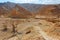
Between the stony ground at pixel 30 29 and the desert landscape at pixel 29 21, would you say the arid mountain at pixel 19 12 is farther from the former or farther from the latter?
the stony ground at pixel 30 29

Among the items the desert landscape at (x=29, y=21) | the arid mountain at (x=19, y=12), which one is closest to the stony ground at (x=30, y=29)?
the desert landscape at (x=29, y=21)

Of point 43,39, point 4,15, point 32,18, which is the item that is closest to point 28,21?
point 32,18

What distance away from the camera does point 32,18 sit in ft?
7.13

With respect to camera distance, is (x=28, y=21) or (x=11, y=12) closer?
(x=28, y=21)

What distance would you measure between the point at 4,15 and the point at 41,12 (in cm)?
58

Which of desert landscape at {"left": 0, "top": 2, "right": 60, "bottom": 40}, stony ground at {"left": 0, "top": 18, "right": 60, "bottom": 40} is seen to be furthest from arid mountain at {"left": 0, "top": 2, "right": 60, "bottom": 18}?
stony ground at {"left": 0, "top": 18, "right": 60, "bottom": 40}

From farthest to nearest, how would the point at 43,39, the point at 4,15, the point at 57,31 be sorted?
the point at 4,15 < the point at 57,31 < the point at 43,39

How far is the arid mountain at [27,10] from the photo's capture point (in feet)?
7.26

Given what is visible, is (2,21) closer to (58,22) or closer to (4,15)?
(4,15)

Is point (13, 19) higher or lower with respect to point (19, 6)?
lower

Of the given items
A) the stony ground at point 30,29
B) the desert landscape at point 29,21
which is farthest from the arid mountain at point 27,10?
the stony ground at point 30,29

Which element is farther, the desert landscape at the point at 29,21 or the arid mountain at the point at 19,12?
the arid mountain at the point at 19,12

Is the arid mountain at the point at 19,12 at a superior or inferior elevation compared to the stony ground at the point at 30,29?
superior

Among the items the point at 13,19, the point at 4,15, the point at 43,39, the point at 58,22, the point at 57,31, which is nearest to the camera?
the point at 43,39
